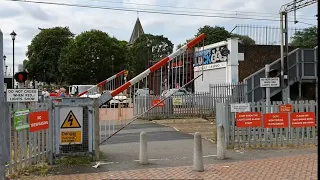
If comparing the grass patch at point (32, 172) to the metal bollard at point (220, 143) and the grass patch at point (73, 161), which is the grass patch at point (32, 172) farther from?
the metal bollard at point (220, 143)

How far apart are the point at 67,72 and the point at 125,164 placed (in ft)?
170

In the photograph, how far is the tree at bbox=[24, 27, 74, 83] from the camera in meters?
71.9

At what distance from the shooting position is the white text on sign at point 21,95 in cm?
856

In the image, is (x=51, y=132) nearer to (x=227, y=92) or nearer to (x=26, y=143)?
(x=26, y=143)

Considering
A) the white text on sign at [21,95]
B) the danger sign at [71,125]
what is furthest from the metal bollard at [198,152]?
the white text on sign at [21,95]

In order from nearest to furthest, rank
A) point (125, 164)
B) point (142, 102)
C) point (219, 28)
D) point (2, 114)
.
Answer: point (2, 114), point (125, 164), point (142, 102), point (219, 28)

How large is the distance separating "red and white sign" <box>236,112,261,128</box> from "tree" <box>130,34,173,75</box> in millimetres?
59876

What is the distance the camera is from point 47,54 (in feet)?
237

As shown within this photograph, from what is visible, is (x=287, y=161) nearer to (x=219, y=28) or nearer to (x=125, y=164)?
(x=125, y=164)

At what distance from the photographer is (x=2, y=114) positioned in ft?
23.1

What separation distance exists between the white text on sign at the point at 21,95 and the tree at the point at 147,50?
62.0 meters

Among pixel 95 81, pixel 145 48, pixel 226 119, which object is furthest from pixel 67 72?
pixel 226 119

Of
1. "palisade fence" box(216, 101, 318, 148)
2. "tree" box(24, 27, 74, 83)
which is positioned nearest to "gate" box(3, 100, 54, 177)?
"palisade fence" box(216, 101, 318, 148)

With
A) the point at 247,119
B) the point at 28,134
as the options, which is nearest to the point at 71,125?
the point at 28,134
